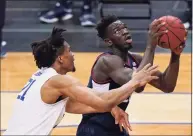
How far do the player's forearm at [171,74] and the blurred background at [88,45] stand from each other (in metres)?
1.74

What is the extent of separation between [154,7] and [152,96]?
12.9ft

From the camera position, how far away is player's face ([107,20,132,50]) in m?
4.49

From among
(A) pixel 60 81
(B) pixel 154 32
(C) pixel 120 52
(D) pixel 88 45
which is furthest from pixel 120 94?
(D) pixel 88 45

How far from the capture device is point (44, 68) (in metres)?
4.19

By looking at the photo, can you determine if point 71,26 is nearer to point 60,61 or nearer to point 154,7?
point 154,7

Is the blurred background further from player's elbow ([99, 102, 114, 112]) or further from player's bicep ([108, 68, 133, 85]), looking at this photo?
player's elbow ([99, 102, 114, 112])

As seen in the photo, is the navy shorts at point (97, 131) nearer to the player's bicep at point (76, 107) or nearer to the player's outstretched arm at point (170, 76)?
the player's bicep at point (76, 107)

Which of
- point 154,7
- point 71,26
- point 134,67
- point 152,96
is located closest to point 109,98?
point 134,67

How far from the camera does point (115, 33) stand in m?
4.54

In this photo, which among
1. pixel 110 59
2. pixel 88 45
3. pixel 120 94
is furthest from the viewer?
pixel 88 45

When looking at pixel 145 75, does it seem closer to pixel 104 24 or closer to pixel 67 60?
pixel 67 60

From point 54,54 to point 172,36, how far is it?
87cm

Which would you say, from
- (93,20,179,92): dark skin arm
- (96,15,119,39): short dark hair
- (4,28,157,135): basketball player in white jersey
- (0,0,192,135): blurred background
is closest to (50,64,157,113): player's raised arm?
(4,28,157,135): basketball player in white jersey

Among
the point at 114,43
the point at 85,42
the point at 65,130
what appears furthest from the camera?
the point at 85,42
